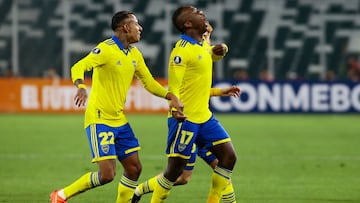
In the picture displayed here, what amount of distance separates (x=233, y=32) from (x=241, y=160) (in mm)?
18117

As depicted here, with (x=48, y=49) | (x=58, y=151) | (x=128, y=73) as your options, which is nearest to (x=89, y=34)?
(x=48, y=49)

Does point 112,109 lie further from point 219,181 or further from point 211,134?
point 219,181

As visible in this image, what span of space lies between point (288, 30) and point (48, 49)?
9096 millimetres

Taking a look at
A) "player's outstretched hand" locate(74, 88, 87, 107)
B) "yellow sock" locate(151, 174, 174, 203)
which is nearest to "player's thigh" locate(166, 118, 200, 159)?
"yellow sock" locate(151, 174, 174, 203)

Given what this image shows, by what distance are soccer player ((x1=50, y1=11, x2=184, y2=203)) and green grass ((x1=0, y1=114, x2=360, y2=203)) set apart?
5.49 feet

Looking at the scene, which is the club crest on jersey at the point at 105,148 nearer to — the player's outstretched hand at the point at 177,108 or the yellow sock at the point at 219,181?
the player's outstretched hand at the point at 177,108

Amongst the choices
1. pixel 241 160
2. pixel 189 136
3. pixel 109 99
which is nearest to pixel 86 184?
pixel 109 99

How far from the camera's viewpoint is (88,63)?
29.5 ft

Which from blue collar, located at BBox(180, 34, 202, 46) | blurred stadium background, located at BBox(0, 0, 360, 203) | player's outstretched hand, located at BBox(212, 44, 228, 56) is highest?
blue collar, located at BBox(180, 34, 202, 46)

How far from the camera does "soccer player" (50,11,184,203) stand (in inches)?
358

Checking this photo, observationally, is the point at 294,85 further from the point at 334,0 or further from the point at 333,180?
the point at 333,180

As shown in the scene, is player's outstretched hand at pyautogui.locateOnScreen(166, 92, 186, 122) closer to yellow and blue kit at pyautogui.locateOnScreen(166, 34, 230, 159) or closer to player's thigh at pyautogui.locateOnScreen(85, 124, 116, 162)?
yellow and blue kit at pyautogui.locateOnScreen(166, 34, 230, 159)

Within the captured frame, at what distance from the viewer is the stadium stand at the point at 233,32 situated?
109 ft

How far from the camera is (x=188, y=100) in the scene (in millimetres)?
9227
